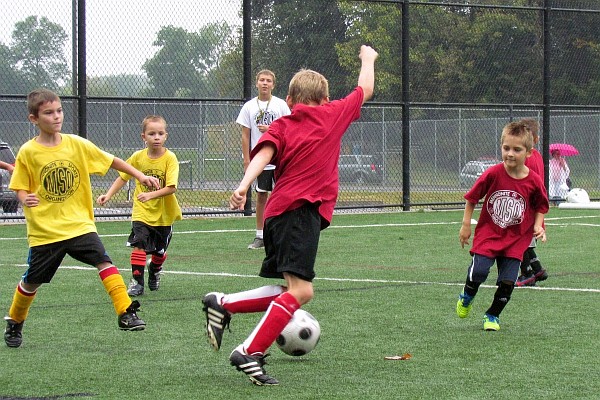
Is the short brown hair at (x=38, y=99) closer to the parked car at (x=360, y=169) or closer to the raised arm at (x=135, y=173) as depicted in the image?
the raised arm at (x=135, y=173)

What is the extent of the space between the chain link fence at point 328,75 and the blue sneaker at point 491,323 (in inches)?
390

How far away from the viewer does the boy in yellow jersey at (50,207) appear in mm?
6215


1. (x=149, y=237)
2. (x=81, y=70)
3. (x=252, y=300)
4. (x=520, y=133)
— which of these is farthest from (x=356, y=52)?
(x=252, y=300)

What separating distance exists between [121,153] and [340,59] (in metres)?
3.98

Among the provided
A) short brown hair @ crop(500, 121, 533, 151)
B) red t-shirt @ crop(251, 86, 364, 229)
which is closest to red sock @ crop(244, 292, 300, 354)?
red t-shirt @ crop(251, 86, 364, 229)

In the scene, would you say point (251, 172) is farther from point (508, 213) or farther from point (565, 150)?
point (565, 150)

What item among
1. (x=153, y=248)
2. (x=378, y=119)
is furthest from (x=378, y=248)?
(x=378, y=119)

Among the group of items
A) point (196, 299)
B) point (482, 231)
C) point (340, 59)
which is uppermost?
point (340, 59)

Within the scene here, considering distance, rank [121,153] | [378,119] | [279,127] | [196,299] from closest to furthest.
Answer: [279,127]
[196,299]
[121,153]
[378,119]

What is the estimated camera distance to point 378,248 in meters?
12.1

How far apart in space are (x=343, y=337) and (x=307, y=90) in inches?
65.7

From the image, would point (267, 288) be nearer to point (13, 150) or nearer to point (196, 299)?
point (196, 299)

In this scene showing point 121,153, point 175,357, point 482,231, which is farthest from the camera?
point 121,153

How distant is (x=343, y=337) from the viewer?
648 cm
